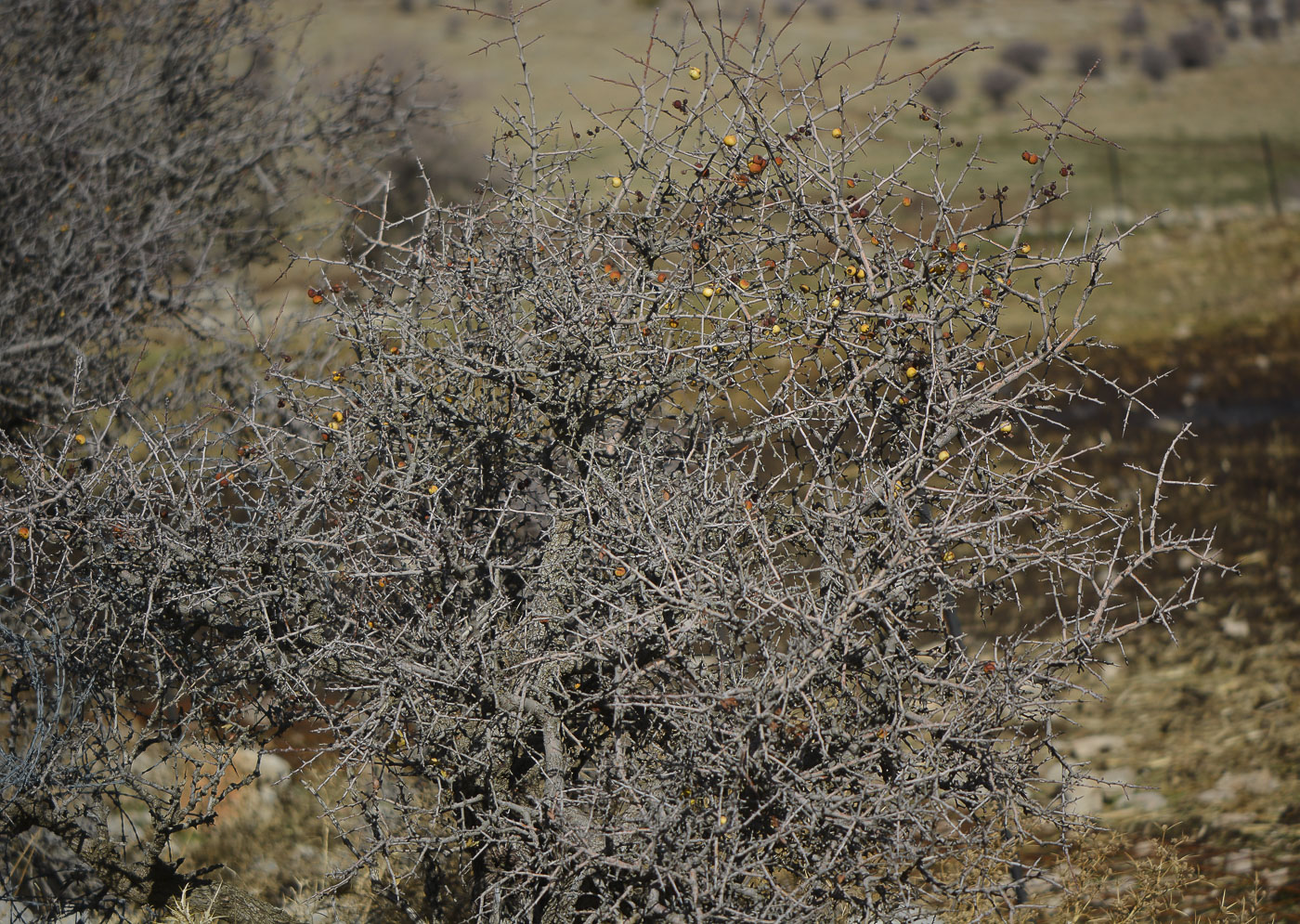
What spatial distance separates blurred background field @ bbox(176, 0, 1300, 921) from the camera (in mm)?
5859

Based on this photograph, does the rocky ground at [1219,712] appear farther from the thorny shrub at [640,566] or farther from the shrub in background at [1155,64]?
the shrub in background at [1155,64]

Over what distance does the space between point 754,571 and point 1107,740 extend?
4687 millimetres

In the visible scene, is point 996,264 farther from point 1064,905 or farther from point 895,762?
point 1064,905

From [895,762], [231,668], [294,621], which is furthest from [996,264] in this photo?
[231,668]

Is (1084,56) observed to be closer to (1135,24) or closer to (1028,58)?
(1028,58)

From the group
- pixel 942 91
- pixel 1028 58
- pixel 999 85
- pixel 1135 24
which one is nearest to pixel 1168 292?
pixel 942 91

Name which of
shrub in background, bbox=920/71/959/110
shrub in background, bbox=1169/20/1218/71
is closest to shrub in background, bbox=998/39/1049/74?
shrub in background, bbox=920/71/959/110

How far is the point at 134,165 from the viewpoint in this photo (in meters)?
7.14

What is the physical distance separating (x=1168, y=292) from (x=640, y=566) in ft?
56.7

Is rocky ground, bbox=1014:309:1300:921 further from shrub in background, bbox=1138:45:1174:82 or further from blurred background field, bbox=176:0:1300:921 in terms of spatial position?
shrub in background, bbox=1138:45:1174:82

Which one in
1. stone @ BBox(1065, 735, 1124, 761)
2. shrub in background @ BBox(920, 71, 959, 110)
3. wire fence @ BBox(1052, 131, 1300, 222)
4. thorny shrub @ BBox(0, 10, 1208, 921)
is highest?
thorny shrub @ BBox(0, 10, 1208, 921)

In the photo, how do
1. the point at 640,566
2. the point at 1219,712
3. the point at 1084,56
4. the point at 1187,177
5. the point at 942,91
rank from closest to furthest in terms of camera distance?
the point at 640,566 → the point at 1219,712 → the point at 1187,177 → the point at 942,91 → the point at 1084,56

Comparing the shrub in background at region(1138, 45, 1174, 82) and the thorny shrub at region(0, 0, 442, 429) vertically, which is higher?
the thorny shrub at region(0, 0, 442, 429)

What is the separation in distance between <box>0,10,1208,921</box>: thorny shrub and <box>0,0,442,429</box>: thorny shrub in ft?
8.02
